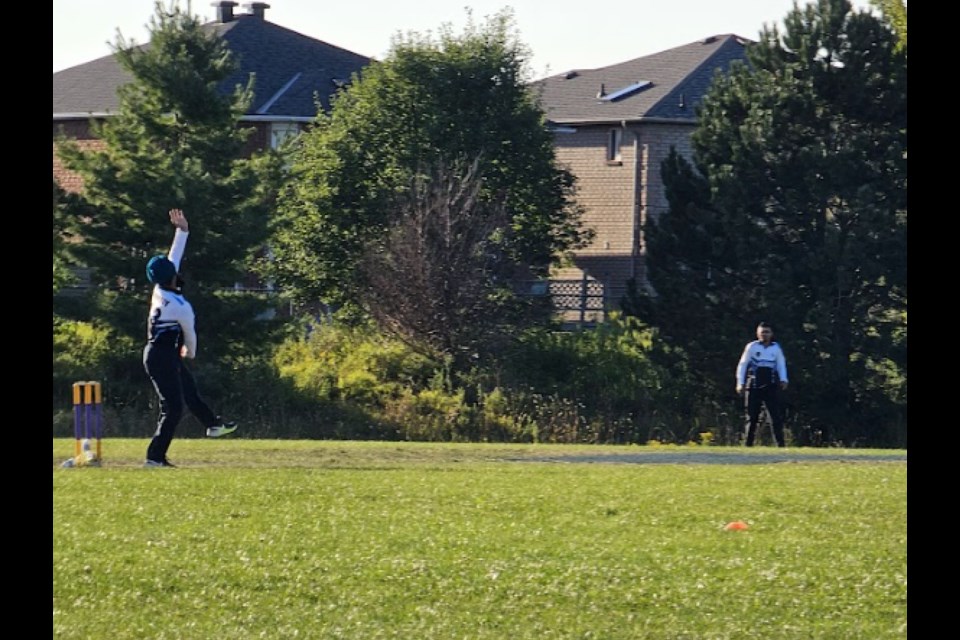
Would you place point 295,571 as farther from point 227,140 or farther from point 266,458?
Answer: point 227,140

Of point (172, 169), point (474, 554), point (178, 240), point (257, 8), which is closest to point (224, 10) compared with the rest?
point (257, 8)

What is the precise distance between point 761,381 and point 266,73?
29068 mm

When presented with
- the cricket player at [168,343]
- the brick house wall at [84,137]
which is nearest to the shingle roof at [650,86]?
the brick house wall at [84,137]

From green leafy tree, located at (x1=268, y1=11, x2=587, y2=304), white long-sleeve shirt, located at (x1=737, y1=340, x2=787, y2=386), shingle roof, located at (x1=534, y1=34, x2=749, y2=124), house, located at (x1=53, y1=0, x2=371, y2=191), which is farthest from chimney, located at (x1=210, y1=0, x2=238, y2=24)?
white long-sleeve shirt, located at (x1=737, y1=340, x2=787, y2=386)

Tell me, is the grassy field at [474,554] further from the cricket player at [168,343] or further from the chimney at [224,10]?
the chimney at [224,10]

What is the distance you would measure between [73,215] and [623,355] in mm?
11144

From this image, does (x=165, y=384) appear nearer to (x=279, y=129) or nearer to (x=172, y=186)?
(x=172, y=186)

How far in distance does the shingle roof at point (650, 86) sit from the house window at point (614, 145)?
1.83 ft

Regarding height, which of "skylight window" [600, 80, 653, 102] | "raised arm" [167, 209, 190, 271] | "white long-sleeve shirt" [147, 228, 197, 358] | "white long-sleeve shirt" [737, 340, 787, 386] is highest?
"skylight window" [600, 80, 653, 102]

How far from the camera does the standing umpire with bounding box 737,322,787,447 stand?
28141 millimetres

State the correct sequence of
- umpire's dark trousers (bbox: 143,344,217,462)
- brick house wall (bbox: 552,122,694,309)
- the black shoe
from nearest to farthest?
umpire's dark trousers (bbox: 143,344,217,462) < the black shoe < brick house wall (bbox: 552,122,694,309)

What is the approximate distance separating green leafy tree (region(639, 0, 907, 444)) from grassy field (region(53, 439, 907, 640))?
57.6ft

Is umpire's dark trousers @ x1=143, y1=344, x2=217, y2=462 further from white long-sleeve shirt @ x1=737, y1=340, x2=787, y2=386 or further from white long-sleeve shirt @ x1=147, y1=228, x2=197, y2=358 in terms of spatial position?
white long-sleeve shirt @ x1=737, y1=340, x2=787, y2=386

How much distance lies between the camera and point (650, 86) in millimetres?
55750
